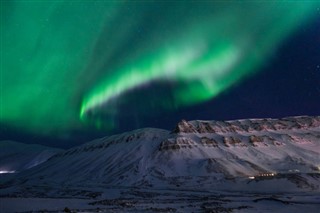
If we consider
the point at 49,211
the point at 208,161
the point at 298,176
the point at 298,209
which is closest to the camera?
the point at 49,211

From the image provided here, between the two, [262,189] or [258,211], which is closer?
[258,211]

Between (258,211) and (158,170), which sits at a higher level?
(158,170)

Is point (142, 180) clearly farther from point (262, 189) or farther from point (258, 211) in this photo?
point (258, 211)

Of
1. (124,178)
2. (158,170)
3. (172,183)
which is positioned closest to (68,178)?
A: (124,178)

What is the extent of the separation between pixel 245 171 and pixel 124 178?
198ft

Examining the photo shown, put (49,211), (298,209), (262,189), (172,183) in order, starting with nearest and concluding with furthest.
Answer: (49,211)
(298,209)
(262,189)
(172,183)

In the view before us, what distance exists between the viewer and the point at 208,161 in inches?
7185

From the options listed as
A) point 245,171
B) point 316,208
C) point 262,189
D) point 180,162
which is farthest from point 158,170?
point 316,208

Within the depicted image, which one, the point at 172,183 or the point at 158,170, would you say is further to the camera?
the point at 158,170

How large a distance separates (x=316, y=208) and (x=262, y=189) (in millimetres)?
63744

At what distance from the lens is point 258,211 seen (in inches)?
2084

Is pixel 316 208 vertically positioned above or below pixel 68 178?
below

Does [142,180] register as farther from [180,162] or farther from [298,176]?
[298,176]

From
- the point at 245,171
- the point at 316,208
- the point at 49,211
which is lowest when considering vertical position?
the point at 316,208
